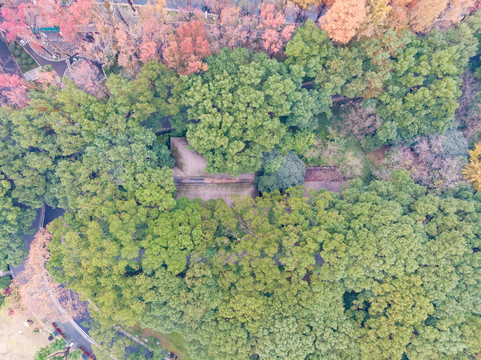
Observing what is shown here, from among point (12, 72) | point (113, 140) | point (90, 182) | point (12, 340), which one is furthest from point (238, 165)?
point (12, 340)

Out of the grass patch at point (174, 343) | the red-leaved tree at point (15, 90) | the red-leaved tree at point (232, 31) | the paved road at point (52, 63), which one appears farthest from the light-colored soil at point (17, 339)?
the red-leaved tree at point (232, 31)

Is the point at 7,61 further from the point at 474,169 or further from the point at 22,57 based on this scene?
the point at 474,169

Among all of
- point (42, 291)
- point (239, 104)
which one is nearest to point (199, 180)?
point (239, 104)

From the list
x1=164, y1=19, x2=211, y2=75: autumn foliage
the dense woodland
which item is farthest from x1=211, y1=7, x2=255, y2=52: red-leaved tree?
x1=164, y1=19, x2=211, y2=75: autumn foliage

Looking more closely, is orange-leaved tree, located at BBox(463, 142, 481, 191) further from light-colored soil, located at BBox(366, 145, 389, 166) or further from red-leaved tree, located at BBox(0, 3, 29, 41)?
red-leaved tree, located at BBox(0, 3, 29, 41)

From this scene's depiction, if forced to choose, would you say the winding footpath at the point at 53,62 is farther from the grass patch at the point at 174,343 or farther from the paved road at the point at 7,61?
the grass patch at the point at 174,343
